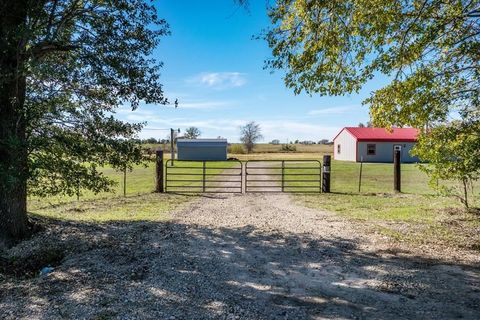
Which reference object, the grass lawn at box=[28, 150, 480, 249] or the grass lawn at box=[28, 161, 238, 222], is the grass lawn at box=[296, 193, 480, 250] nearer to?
the grass lawn at box=[28, 150, 480, 249]

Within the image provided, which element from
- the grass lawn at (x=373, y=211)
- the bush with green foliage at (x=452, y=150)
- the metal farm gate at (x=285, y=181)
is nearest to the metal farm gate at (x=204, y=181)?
the metal farm gate at (x=285, y=181)

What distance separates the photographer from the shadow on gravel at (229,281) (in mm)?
3907

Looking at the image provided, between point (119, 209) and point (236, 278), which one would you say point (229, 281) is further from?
point (119, 209)

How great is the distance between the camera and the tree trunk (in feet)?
16.8

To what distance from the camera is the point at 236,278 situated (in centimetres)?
486

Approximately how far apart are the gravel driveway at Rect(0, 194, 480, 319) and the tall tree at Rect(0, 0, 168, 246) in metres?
1.26

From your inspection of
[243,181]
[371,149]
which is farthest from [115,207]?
[371,149]

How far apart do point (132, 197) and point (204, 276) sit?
29.7 ft

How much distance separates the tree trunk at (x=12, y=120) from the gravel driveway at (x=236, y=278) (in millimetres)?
640

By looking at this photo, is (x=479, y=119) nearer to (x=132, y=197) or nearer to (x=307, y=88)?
(x=307, y=88)

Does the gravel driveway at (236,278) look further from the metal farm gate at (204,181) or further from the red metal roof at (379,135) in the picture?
the red metal roof at (379,135)

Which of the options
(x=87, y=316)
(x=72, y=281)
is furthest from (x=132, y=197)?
(x=87, y=316)

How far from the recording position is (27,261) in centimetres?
571

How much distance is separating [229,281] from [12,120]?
4438 millimetres
